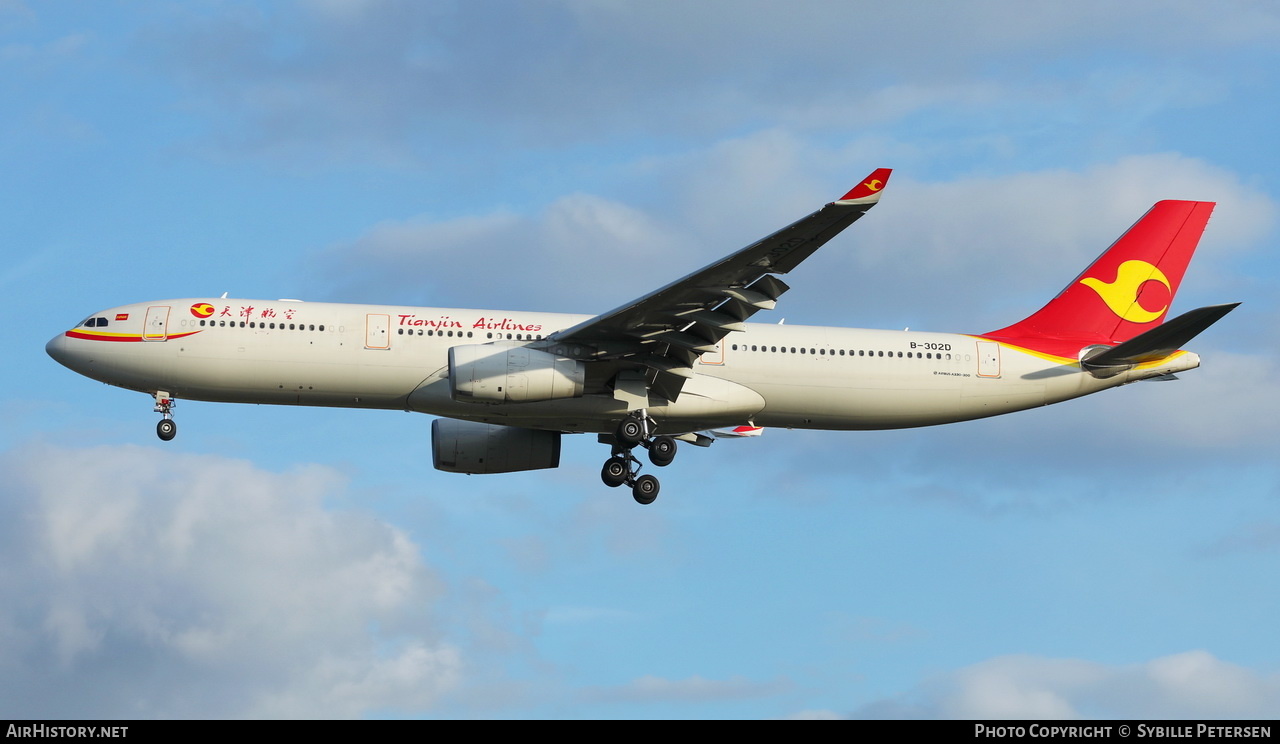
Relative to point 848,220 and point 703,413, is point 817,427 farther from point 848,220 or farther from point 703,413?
point 848,220

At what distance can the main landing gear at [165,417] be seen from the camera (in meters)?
35.4

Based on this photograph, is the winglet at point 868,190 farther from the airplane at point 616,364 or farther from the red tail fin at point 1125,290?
the red tail fin at point 1125,290

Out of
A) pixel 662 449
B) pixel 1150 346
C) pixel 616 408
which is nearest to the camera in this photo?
pixel 616 408

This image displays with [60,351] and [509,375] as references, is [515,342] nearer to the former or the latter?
[509,375]

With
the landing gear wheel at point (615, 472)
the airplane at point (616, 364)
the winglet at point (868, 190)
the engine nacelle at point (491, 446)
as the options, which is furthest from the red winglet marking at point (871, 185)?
the engine nacelle at point (491, 446)

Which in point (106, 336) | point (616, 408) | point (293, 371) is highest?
point (106, 336)

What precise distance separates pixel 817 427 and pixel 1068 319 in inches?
312

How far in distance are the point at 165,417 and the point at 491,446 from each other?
27.9 ft

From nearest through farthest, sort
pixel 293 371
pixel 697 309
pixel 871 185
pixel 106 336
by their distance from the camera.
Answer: pixel 871 185 < pixel 697 309 < pixel 293 371 < pixel 106 336

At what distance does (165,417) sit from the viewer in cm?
3556

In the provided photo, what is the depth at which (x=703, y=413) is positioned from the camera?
35688 millimetres

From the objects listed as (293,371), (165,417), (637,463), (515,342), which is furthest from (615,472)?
(165,417)

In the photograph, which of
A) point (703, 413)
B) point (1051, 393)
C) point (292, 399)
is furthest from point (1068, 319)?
point (292, 399)
